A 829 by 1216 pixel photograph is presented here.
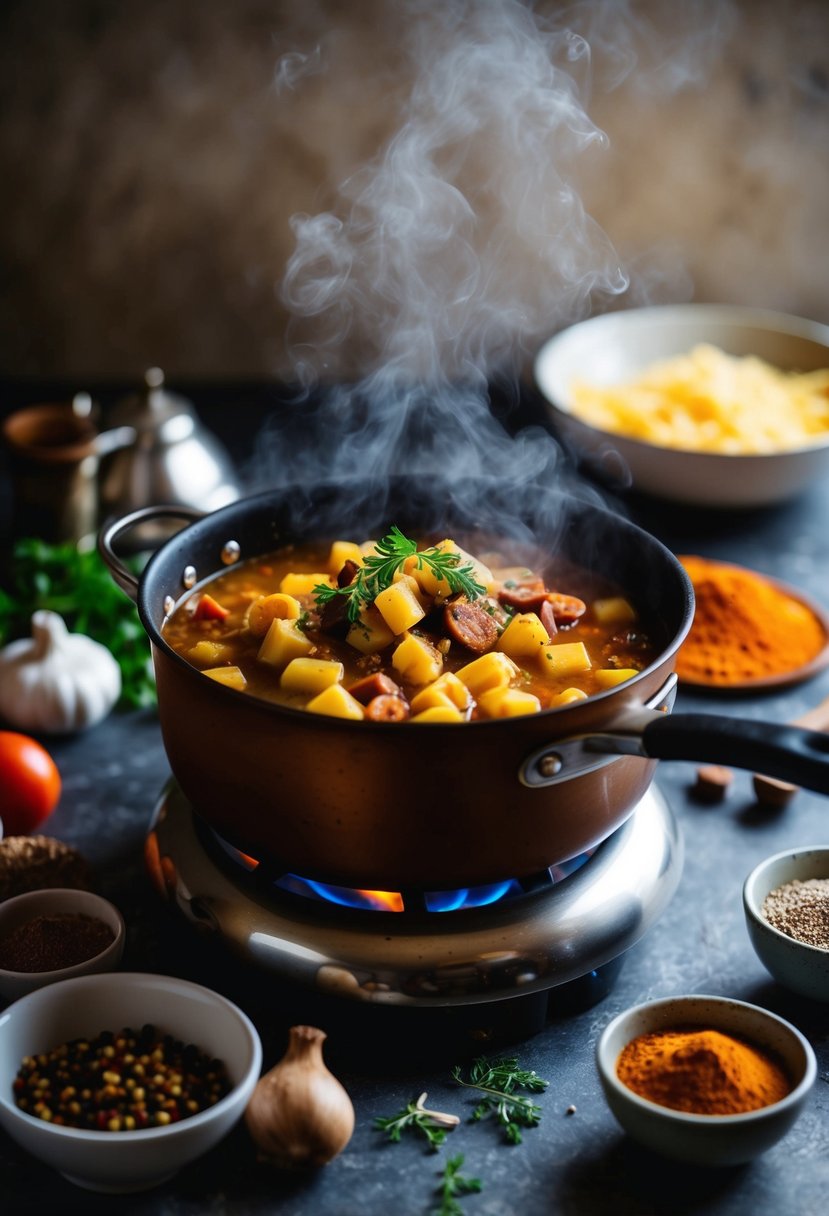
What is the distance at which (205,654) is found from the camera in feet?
6.88

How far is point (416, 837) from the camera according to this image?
5.70 feet

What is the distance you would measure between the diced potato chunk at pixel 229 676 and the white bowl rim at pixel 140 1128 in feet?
1.52

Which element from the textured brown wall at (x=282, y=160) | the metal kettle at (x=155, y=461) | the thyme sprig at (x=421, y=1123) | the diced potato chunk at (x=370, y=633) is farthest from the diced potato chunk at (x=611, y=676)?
the textured brown wall at (x=282, y=160)

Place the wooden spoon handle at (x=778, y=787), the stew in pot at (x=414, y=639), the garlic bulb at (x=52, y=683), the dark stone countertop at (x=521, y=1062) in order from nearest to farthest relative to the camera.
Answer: the dark stone countertop at (x=521, y=1062) → the stew in pot at (x=414, y=639) → the wooden spoon handle at (x=778, y=787) → the garlic bulb at (x=52, y=683)

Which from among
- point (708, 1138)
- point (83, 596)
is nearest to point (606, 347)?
point (83, 596)

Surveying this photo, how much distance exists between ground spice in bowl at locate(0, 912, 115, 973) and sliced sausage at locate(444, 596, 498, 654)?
75 centimetres

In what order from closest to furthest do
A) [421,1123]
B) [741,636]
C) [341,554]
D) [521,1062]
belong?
[421,1123] → [521,1062] → [341,554] → [741,636]

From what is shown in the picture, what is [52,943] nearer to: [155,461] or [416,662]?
[416,662]

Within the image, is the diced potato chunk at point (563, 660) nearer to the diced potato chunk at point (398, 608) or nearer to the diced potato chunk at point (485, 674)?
the diced potato chunk at point (485, 674)

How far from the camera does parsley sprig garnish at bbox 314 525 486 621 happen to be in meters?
2.04

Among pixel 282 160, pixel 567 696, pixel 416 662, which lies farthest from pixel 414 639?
pixel 282 160

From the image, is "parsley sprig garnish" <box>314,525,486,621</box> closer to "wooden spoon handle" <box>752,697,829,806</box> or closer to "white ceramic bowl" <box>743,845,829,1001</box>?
"white ceramic bowl" <box>743,845,829,1001</box>

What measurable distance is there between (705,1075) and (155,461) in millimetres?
2225

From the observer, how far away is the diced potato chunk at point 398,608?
2000 mm
